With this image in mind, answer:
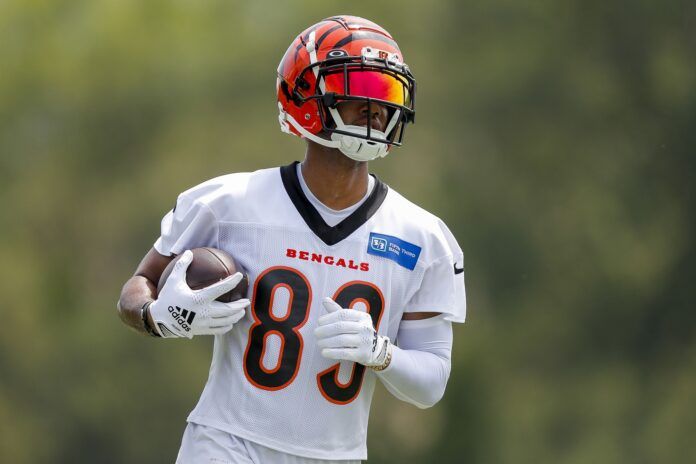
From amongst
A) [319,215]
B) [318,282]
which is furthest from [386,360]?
[319,215]

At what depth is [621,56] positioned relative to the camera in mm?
5074

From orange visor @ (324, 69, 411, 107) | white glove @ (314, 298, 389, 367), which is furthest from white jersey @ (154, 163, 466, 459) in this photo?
orange visor @ (324, 69, 411, 107)

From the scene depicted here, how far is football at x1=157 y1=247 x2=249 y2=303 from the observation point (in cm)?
238

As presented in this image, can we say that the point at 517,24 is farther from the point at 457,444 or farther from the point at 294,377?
the point at 294,377

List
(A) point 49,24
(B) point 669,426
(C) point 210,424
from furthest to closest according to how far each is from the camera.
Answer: (A) point 49,24 < (B) point 669,426 < (C) point 210,424

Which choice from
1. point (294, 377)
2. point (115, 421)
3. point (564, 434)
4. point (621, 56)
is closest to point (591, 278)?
point (564, 434)

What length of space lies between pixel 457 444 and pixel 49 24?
2.92 metres

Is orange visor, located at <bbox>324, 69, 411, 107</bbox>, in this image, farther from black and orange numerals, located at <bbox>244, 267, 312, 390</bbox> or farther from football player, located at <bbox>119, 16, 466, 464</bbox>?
black and orange numerals, located at <bbox>244, 267, 312, 390</bbox>

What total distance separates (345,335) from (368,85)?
61 centimetres

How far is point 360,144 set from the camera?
8.17 ft

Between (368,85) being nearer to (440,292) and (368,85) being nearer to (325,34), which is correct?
(325,34)

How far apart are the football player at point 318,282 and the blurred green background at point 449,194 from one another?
2.43 metres

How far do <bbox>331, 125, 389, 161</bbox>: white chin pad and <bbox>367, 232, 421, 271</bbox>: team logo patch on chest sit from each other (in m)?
0.20

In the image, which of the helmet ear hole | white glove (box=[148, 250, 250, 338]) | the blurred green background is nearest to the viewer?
white glove (box=[148, 250, 250, 338])
